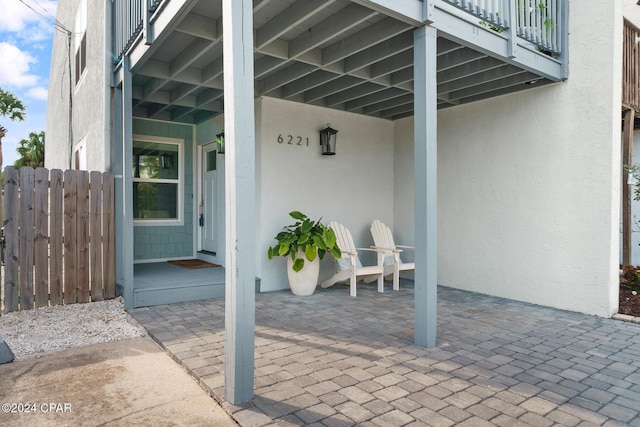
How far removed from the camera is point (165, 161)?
6.71 metres

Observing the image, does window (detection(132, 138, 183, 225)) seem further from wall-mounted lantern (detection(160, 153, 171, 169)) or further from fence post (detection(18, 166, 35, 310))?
fence post (detection(18, 166, 35, 310))

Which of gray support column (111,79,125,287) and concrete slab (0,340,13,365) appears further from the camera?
gray support column (111,79,125,287)

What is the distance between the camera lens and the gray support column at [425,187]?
10.8ft

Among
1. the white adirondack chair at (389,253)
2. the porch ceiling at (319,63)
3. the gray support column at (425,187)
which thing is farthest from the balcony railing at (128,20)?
the white adirondack chair at (389,253)

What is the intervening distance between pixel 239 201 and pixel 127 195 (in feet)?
9.23

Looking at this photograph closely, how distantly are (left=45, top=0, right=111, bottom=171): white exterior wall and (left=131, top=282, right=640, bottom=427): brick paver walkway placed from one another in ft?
8.81

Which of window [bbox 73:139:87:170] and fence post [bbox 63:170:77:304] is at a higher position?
window [bbox 73:139:87:170]

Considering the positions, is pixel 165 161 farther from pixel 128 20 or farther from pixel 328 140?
pixel 328 140

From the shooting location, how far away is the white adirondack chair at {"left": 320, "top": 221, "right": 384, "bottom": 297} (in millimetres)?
5211

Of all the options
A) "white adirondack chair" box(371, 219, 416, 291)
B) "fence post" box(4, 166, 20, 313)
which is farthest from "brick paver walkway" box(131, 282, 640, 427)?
"fence post" box(4, 166, 20, 313)

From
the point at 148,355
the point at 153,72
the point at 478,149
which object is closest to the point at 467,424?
the point at 148,355

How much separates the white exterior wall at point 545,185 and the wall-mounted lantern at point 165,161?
437 cm

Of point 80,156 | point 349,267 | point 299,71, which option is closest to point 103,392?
point 349,267

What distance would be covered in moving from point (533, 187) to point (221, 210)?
14.4ft
